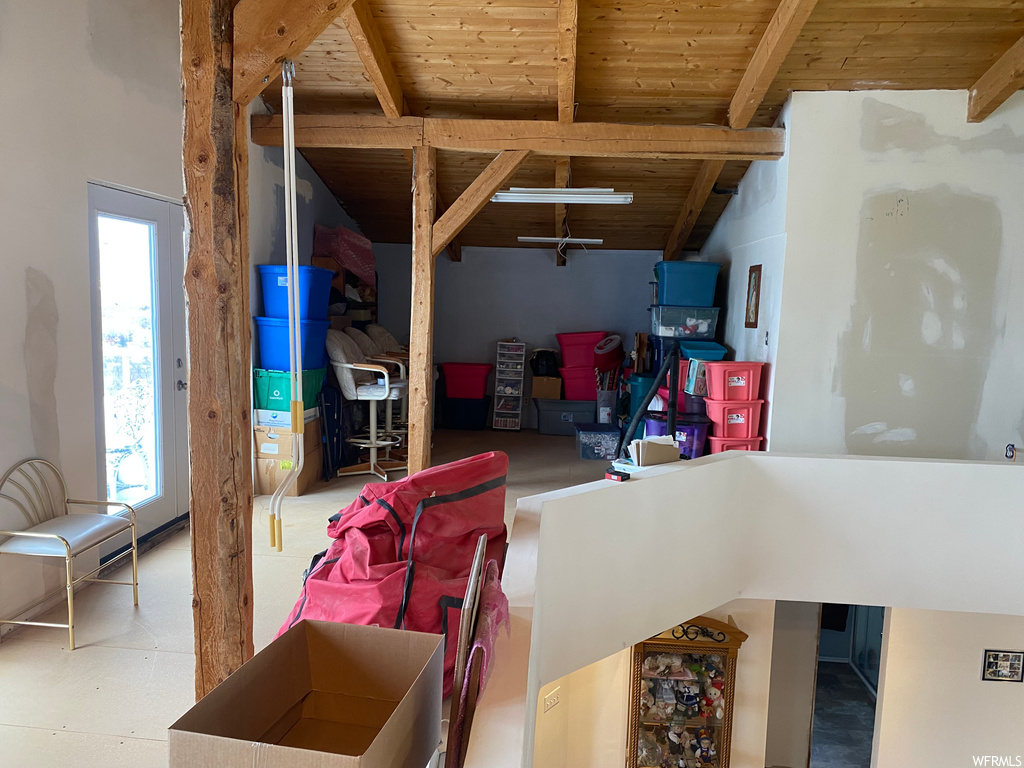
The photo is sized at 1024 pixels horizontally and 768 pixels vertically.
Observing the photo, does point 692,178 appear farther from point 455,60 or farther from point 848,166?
point 455,60

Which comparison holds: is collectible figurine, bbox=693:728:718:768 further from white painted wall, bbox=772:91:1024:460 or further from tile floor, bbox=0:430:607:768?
white painted wall, bbox=772:91:1024:460

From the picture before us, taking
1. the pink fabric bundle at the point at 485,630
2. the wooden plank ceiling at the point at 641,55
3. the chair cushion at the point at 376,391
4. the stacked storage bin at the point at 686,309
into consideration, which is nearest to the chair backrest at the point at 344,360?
the chair cushion at the point at 376,391

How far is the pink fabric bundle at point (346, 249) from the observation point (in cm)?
640

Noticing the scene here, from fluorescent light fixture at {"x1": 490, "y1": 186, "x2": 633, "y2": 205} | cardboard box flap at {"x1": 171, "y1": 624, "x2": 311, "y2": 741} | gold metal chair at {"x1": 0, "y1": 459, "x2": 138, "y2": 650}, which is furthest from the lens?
fluorescent light fixture at {"x1": 490, "y1": 186, "x2": 633, "y2": 205}

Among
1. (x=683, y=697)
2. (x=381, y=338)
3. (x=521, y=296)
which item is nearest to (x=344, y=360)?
(x=381, y=338)

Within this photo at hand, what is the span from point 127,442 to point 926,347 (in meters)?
5.12

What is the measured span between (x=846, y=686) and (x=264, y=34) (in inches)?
383

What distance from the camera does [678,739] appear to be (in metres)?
4.46

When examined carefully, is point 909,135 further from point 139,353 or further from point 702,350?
point 139,353

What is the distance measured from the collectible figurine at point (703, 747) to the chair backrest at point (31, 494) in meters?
4.00

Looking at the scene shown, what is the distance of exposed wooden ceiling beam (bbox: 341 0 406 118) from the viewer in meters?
3.86

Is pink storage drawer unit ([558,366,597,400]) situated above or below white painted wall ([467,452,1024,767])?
above

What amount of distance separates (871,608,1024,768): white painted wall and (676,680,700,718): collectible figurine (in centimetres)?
145

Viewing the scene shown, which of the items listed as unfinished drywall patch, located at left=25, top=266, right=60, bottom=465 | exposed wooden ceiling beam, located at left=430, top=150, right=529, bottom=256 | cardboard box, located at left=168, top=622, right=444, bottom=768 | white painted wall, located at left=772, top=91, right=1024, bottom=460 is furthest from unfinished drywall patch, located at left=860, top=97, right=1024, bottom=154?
unfinished drywall patch, located at left=25, top=266, right=60, bottom=465
